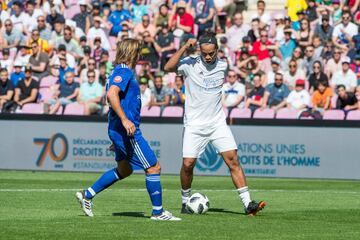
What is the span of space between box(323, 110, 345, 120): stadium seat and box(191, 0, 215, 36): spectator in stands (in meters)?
5.86

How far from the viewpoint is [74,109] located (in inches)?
1086

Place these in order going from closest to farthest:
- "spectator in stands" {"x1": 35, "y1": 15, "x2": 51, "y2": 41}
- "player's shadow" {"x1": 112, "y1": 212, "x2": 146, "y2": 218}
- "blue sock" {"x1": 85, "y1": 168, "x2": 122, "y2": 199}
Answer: "blue sock" {"x1": 85, "y1": 168, "x2": 122, "y2": 199}
"player's shadow" {"x1": 112, "y1": 212, "x2": 146, "y2": 218}
"spectator in stands" {"x1": 35, "y1": 15, "x2": 51, "y2": 41}

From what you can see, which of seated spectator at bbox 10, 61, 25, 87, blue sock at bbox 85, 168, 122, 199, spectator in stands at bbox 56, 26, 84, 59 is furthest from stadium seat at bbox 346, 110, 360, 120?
blue sock at bbox 85, 168, 122, 199

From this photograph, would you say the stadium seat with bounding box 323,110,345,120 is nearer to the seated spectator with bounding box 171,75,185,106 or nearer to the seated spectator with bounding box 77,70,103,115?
the seated spectator with bounding box 171,75,185,106

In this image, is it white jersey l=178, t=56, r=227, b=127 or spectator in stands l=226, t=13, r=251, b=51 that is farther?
spectator in stands l=226, t=13, r=251, b=51

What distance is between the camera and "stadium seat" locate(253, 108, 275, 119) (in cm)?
2548

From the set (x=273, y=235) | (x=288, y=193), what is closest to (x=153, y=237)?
(x=273, y=235)

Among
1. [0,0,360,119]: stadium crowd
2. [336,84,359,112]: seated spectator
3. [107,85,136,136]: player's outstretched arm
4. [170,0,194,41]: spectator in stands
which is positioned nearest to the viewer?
[107,85,136,136]: player's outstretched arm

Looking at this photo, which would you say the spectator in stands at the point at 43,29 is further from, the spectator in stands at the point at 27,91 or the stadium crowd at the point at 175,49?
the spectator in stands at the point at 27,91

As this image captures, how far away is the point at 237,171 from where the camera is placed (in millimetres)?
13977

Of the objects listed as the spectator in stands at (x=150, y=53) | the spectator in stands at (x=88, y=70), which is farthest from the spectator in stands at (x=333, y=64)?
the spectator in stands at (x=88, y=70)

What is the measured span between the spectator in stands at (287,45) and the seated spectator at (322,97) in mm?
2349

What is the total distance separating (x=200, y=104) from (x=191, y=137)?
0.46m

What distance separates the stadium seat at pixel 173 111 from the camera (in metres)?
26.2
